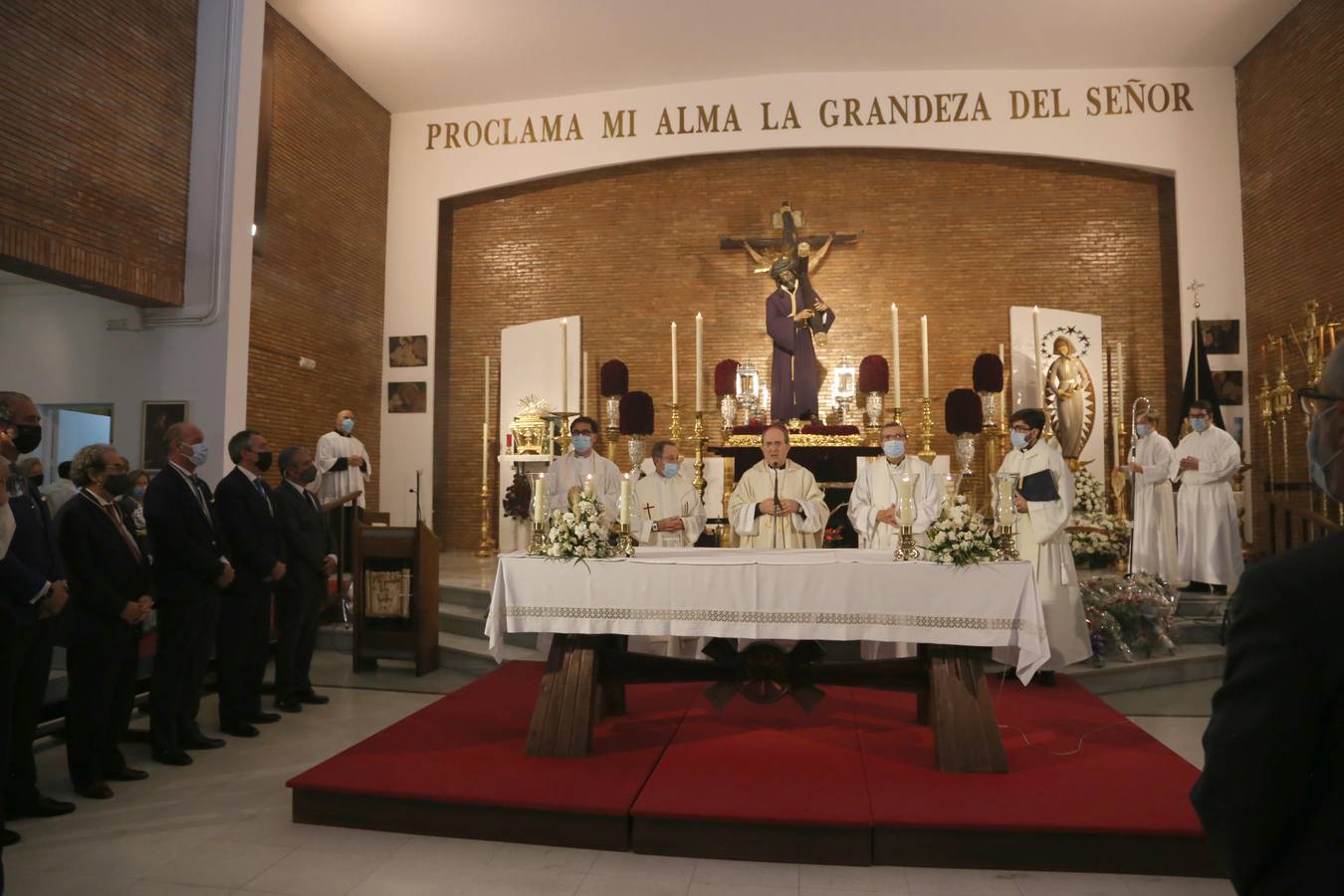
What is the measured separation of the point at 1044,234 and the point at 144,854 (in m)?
12.8

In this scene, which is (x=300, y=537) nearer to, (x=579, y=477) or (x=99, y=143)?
(x=579, y=477)

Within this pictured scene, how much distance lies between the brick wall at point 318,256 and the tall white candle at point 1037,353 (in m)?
9.35

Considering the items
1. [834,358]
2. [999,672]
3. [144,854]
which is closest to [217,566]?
[144,854]

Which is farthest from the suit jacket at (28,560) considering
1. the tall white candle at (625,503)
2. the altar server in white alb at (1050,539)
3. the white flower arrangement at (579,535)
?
the altar server in white alb at (1050,539)

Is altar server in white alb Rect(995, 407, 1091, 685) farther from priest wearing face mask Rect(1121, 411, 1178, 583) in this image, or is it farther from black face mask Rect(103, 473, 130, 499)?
black face mask Rect(103, 473, 130, 499)

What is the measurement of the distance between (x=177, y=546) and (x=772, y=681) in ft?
11.8

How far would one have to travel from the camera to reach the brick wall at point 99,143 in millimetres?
7984

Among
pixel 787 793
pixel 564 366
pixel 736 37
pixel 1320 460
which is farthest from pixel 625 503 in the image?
pixel 736 37

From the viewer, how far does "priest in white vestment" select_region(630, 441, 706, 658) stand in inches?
289

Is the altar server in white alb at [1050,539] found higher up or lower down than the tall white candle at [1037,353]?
lower down

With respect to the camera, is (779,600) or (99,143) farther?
(99,143)

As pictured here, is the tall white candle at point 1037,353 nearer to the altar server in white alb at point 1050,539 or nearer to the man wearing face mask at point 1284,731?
the altar server in white alb at point 1050,539

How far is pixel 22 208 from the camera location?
7.98 m

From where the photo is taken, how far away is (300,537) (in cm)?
662
